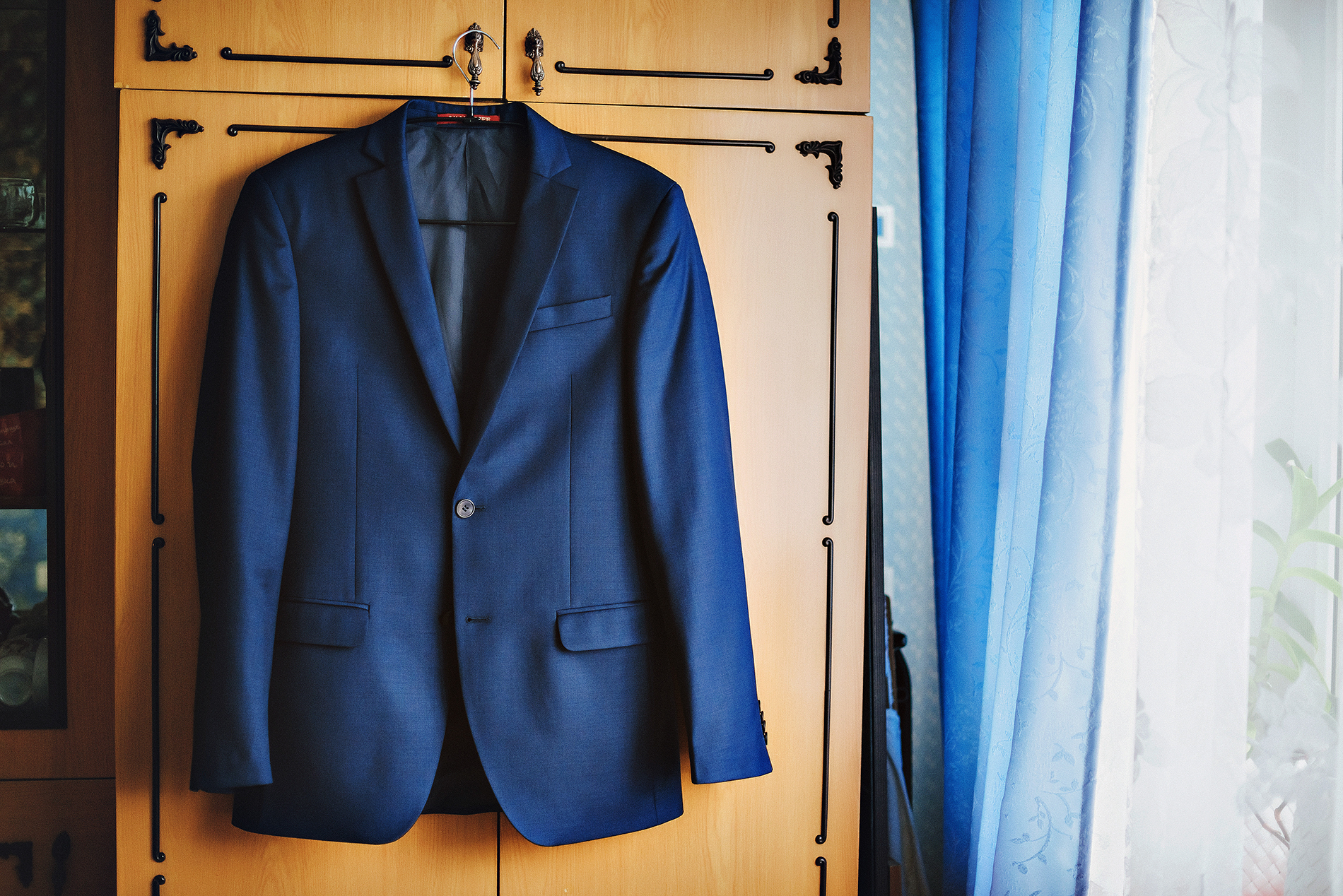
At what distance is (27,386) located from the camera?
67.3 inches

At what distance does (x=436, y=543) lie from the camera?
4.03 ft

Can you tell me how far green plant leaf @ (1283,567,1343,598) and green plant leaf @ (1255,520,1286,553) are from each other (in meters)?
0.03

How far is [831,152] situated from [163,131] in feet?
4.10

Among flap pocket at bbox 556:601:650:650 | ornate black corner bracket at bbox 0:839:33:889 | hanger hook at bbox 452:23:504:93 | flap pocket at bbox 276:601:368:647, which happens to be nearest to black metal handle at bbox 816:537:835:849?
flap pocket at bbox 556:601:650:650

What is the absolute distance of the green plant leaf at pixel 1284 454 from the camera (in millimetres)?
857

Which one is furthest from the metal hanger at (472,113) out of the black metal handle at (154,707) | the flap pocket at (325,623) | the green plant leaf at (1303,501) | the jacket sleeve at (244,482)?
the green plant leaf at (1303,501)

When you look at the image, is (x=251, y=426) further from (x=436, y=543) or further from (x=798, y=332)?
(x=798, y=332)

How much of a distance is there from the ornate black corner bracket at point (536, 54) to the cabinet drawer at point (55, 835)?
1846 mm

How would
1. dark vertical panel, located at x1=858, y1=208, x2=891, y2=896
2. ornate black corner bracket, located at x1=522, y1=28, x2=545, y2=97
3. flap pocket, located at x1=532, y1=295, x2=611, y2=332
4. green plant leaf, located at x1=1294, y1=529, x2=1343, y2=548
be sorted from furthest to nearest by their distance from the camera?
dark vertical panel, located at x1=858, y1=208, x2=891, y2=896 → ornate black corner bracket, located at x1=522, y1=28, x2=545, y2=97 → flap pocket, located at x1=532, y1=295, x2=611, y2=332 → green plant leaf, located at x1=1294, y1=529, x2=1343, y2=548

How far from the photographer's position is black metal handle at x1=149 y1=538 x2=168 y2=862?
1331 millimetres

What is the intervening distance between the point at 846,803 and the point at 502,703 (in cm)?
73

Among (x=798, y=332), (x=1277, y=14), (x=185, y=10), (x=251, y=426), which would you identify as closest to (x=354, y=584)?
(x=251, y=426)

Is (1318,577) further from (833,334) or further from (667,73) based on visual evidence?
(667,73)

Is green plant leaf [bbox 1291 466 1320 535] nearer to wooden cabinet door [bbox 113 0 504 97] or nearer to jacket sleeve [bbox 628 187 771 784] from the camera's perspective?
jacket sleeve [bbox 628 187 771 784]
